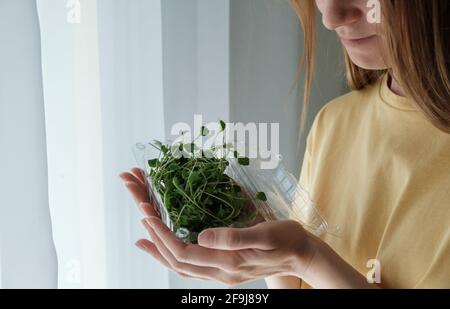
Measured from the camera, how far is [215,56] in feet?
2.98

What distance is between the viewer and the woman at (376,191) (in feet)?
1.85

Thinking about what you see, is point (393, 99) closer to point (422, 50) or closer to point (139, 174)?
point (422, 50)

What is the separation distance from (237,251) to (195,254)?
0.04m

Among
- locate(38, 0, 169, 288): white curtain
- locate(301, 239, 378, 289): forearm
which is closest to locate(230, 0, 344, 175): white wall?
locate(38, 0, 169, 288): white curtain

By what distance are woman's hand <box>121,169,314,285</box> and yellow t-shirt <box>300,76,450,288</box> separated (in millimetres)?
112

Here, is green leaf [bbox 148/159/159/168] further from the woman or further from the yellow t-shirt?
the yellow t-shirt

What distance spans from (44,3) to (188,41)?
269 mm

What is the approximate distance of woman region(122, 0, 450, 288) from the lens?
0.56m

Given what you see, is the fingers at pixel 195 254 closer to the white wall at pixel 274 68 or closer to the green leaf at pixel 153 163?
the green leaf at pixel 153 163

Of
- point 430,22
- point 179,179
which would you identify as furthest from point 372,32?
point 179,179

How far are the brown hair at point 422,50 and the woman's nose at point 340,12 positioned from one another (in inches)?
1.7

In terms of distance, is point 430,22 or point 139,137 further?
point 139,137

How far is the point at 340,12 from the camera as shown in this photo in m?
0.61
